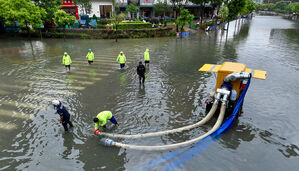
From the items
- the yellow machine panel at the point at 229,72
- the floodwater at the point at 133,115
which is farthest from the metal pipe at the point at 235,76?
the floodwater at the point at 133,115

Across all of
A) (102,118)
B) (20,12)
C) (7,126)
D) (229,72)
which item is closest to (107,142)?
(102,118)

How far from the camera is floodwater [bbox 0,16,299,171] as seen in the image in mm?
7039

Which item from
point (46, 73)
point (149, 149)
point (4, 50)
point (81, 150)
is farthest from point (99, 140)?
point (4, 50)

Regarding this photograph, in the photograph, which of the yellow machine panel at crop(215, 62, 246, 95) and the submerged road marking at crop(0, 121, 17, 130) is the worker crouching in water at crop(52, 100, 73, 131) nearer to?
the submerged road marking at crop(0, 121, 17, 130)

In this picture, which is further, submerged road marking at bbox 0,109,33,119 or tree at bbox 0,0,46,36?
tree at bbox 0,0,46,36

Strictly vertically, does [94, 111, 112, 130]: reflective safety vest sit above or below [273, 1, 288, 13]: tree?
below

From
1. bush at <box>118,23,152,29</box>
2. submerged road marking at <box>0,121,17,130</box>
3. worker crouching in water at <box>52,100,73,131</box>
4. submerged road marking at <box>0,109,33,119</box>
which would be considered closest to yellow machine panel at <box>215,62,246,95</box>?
worker crouching in water at <box>52,100,73,131</box>

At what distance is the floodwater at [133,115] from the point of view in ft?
23.1

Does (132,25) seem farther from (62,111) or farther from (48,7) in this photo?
(62,111)

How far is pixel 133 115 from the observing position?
32.0 feet

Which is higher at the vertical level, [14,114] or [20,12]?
[20,12]

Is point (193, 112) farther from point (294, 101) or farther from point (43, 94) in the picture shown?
point (43, 94)

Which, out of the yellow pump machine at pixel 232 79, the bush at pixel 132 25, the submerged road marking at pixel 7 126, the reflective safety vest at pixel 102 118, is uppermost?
the bush at pixel 132 25

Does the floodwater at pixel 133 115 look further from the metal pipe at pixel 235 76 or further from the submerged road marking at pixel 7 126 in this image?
the metal pipe at pixel 235 76
